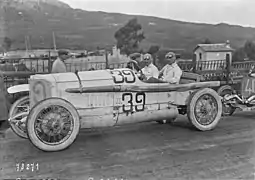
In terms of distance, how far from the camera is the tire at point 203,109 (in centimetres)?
396

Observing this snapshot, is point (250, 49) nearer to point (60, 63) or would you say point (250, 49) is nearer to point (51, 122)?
point (60, 63)

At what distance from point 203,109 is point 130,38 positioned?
1215mm

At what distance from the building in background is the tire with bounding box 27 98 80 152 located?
196 cm

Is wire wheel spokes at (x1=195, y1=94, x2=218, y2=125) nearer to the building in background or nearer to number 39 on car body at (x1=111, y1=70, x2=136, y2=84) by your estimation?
the building in background

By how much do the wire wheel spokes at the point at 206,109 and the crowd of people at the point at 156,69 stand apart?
384 mm

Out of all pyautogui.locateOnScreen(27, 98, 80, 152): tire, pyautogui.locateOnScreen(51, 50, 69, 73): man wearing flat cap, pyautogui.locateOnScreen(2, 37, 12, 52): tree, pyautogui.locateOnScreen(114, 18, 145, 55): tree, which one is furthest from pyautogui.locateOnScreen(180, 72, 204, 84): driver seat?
pyautogui.locateOnScreen(2, 37, 12, 52): tree

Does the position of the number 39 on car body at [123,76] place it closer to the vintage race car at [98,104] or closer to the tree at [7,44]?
the vintage race car at [98,104]

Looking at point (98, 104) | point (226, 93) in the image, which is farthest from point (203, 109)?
point (98, 104)

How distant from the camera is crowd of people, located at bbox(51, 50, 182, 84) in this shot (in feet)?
12.3

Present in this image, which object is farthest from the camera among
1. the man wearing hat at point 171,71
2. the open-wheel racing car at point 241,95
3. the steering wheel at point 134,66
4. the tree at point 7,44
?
the open-wheel racing car at point 241,95

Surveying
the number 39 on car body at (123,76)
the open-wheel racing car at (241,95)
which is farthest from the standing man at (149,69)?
the open-wheel racing car at (241,95)

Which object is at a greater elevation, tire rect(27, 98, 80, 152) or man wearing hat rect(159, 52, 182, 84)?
man wearing hat rect(159, 52, 182, 84)

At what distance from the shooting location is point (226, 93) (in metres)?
5.08

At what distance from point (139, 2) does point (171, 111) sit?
1287mm
